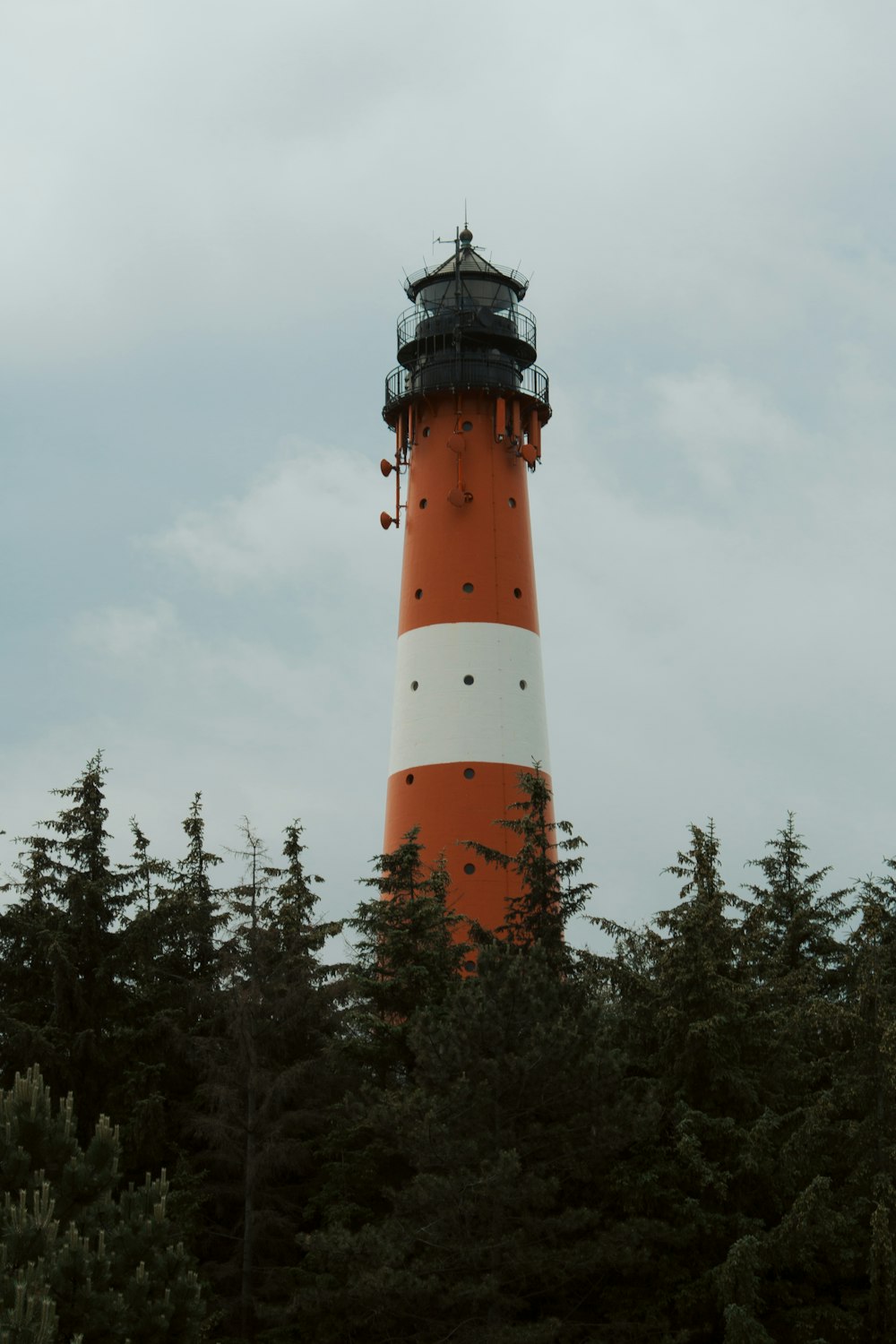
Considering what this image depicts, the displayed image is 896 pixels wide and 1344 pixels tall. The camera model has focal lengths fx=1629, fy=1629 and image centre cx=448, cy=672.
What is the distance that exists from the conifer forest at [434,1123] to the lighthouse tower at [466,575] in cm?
714

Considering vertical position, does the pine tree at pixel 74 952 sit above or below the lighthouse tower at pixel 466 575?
below

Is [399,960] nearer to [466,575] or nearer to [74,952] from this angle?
[74,952]

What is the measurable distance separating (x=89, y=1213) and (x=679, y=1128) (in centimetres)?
973

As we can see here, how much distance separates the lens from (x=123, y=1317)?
73.6 feet

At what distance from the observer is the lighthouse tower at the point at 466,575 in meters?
41.5

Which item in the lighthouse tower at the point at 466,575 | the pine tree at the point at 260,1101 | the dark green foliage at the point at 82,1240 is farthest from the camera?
the lighthouse tower at the point at 466,575

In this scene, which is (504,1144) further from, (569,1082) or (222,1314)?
(222,1314)

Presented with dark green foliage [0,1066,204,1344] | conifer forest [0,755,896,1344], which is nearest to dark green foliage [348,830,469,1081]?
conifer forest [0,755,896,1344]

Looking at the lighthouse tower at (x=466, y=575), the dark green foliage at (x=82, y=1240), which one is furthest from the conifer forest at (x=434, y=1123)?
the lighthouse tower at (x=466, y=575)

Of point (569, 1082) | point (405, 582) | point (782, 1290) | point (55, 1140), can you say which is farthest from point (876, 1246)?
point (405, 582)

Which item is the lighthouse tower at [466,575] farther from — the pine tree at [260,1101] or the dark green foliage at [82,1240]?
the dark green foliage at [82,1240]

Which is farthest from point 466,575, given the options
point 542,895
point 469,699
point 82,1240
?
point 82,1240

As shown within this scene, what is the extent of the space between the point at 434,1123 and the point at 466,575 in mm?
20101

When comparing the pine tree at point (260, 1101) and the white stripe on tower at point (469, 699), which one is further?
the white stripe on tower at point (469, 699)
